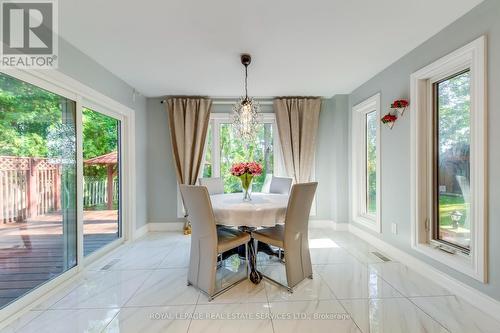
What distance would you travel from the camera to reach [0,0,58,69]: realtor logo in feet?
5.93

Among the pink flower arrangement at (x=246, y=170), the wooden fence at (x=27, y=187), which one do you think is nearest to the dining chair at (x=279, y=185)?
the pink flower arrangement at (x=246, y=170)

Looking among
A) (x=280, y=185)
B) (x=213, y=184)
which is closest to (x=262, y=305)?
(x=280, y=185)

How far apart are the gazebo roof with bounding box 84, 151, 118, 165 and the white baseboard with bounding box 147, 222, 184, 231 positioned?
1.38 m

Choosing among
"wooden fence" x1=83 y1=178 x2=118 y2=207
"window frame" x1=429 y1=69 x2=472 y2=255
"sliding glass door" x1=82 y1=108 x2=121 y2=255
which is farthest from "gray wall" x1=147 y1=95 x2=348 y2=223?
"window frame" x1=429 y1=69 x2=472 y2=255

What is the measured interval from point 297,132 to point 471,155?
248 centimetres

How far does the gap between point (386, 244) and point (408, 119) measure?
1621 mm

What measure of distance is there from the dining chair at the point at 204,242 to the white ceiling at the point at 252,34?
4.75 feet

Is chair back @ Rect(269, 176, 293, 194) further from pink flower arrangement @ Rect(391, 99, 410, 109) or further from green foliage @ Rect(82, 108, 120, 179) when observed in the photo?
green foliage @ Rect(82, 108, 120, 179)

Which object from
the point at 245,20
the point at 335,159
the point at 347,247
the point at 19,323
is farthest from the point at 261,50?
the point at 19,323

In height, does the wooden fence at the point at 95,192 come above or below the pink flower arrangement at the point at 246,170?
below

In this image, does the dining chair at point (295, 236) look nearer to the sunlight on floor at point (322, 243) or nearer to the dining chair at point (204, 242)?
the dining chair at point (204, 242)

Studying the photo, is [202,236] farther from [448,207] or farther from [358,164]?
[358,164]

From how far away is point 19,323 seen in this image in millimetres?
1776

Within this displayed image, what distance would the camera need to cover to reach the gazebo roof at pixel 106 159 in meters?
2.96
